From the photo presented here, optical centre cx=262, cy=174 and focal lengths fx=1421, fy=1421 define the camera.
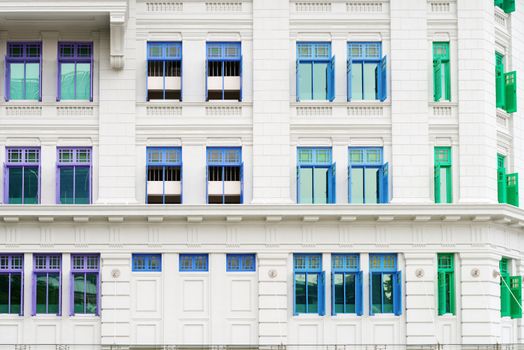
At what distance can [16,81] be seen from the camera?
44875 mm

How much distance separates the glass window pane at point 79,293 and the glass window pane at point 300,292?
21.6ft

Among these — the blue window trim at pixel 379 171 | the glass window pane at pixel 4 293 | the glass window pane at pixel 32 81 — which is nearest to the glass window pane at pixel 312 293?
the blue window trim at pixel 379 171

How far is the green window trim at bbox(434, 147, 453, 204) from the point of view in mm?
44594

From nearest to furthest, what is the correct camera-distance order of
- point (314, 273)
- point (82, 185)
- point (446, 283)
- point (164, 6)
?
point (314, 273) → point (446, 283) → point (82, 185) → point (164, 6)

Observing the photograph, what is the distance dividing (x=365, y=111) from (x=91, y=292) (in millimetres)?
10257

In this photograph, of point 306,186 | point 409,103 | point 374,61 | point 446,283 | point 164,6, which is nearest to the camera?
point 446,283

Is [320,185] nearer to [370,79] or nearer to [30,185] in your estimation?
[370,79]

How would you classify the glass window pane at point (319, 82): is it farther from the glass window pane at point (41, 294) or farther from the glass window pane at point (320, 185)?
the glass window pane at point (41, 294)

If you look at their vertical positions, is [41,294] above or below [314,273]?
below

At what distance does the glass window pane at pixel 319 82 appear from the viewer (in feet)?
148

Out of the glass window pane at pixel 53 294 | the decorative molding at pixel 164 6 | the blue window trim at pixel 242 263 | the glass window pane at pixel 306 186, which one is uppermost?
the decorative molding at pixel 164 6

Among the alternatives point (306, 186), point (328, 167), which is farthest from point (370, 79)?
point (306, 186)

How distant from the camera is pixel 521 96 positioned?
1896 inches

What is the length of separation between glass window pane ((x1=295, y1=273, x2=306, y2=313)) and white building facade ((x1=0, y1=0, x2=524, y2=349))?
0.29ft
